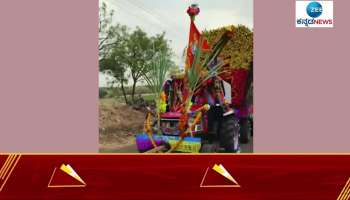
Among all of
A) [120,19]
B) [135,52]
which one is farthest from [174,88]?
[120,19]

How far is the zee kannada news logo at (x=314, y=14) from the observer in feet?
19.7

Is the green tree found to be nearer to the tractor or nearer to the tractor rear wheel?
the tractor

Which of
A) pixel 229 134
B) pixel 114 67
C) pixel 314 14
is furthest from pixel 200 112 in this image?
pixel 314 14

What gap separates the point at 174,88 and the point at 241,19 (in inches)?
43.3

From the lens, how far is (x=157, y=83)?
20.7 feet

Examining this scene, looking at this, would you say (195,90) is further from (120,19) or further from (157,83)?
(120,19)

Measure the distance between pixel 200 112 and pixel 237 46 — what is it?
87cm

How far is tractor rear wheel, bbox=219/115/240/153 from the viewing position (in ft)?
20.6

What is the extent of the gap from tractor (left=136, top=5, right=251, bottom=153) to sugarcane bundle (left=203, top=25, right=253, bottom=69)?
5 cm

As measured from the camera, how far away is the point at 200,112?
20.8 ft
